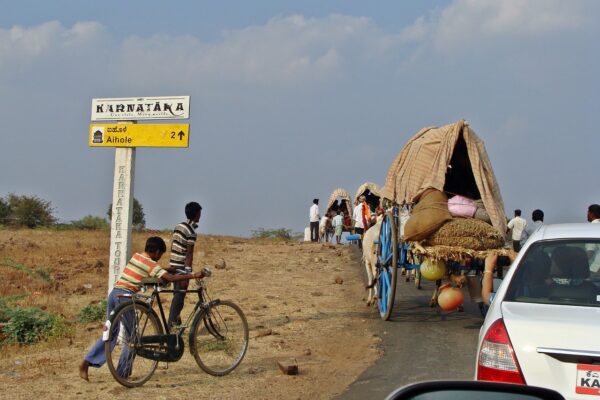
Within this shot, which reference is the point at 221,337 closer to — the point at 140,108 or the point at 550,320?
the point at 140,108

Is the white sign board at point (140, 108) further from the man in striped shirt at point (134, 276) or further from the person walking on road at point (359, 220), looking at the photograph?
the person walking on road at point (359, 220)

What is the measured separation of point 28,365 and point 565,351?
6724mm

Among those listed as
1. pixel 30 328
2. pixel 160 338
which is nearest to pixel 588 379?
pixel 160 338

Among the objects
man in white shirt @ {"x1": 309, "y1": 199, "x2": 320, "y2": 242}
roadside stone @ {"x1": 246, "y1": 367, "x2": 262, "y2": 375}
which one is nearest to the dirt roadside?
roadside stone @ {"x1": 246, "y1": 367, "x2": 262, "y2": 375}

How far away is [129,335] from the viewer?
28.3 ft

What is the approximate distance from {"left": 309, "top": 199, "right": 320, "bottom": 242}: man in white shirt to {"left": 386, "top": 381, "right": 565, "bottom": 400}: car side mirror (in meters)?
27.2

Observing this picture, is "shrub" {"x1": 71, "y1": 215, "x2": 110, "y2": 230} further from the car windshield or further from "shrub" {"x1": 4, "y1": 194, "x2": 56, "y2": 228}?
the car windshield

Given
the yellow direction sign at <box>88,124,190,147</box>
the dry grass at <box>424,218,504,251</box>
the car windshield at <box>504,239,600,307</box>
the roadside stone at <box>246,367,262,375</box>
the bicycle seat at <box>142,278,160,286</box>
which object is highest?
the yellow direction sign at <box>88,124,190,147</box>

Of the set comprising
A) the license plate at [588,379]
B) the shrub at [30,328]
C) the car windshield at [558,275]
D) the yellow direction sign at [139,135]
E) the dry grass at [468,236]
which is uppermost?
the yellow direction sign at [139,135]

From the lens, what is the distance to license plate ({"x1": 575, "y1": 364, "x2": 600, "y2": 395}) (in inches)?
195

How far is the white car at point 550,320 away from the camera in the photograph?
5.06 metres

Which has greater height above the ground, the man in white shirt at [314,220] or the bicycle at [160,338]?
the man in white shirt at [314,220]

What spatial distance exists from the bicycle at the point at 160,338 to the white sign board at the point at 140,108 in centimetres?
318

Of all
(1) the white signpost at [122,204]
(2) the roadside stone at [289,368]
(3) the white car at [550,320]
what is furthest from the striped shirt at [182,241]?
(3) the white car at [550,320]
